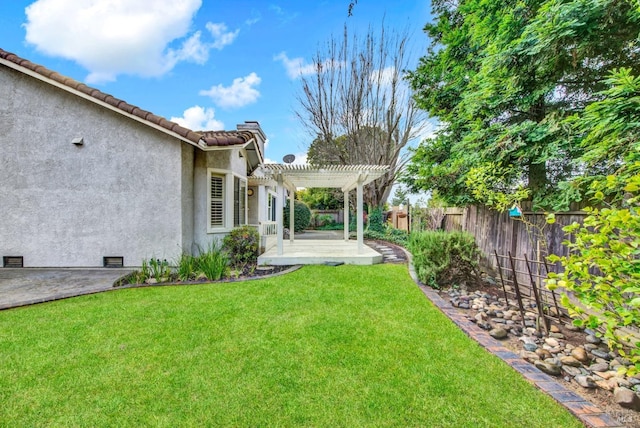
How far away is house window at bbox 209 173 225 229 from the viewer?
10320 mm

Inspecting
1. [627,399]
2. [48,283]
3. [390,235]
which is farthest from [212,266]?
[390,235]

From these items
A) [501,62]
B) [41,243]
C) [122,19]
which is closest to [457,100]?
[501,62]

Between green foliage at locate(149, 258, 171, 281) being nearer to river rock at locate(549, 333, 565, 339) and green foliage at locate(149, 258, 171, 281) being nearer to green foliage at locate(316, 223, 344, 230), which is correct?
river rock at locate(549, 333, 565, 339)

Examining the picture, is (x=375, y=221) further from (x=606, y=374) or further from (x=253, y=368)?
(x=253, y=368)

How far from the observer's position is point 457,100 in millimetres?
9625

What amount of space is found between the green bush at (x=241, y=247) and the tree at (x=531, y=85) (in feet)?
20.7

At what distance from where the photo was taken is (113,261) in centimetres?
926

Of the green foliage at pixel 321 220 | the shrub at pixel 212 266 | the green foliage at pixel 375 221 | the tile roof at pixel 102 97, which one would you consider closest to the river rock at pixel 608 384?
Result: the shrub at pixel 212 266

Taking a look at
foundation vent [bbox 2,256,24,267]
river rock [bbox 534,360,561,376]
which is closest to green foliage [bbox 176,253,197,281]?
foundation vent [bbox 2,256,24,267]

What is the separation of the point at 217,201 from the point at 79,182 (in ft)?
13.8

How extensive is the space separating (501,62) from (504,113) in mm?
1525

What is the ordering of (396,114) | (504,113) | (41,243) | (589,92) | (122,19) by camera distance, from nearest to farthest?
1. (589,92)
2. (504,113)
3. (41,243)
4. (122,19)
5. (396,114)

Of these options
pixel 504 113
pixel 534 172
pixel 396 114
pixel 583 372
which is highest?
pixel 396 114

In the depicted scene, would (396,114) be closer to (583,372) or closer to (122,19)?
(122,19)
